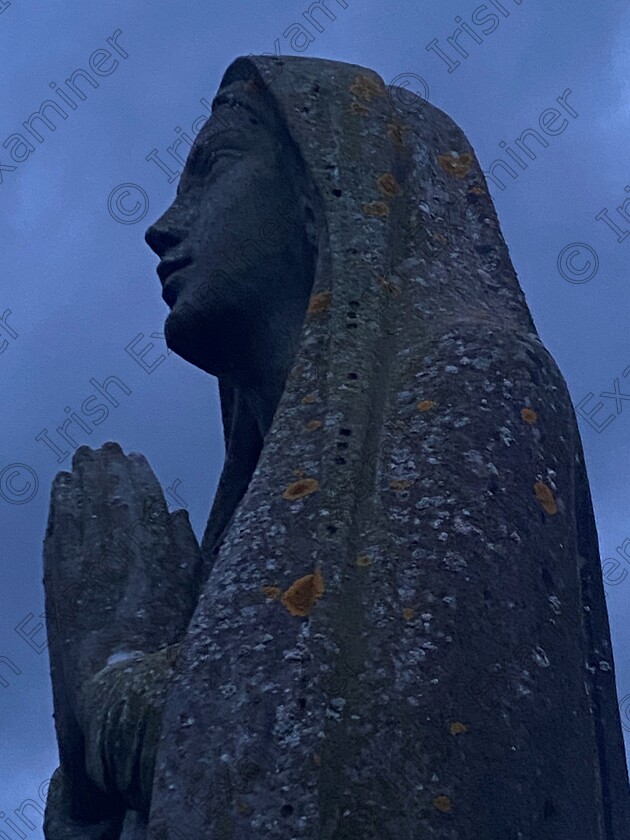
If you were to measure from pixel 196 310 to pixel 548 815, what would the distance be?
2.71m

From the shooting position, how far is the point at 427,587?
495 cm

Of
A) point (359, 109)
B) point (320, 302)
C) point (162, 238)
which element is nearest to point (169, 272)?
point (162, 238)

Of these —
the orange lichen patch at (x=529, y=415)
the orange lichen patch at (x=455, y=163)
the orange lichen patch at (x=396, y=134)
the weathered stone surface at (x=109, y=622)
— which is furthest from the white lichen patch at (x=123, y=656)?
the orange lichen patch at (x=455, y=163)

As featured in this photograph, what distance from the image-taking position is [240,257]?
652cm

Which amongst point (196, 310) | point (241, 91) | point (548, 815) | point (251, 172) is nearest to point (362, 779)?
point (548, 815)

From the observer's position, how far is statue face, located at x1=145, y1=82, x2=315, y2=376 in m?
6.50

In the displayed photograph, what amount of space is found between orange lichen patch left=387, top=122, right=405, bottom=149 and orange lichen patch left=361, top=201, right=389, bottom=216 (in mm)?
467

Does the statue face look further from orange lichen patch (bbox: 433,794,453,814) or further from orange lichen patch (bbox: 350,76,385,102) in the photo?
orange lichen patch (bbox: 433,794,453,814)

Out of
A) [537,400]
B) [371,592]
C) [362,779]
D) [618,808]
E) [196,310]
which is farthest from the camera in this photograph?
[196,310]

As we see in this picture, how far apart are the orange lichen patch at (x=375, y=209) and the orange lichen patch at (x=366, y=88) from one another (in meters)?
0.69

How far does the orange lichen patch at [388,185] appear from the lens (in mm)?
6344

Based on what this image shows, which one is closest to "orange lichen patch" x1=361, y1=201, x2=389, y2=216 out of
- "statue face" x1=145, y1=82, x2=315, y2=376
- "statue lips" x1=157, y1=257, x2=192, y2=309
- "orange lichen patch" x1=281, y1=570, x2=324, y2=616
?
"statue face" x1=145, y1=82, x2=315, y2=376

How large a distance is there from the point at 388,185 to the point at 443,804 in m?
2.80

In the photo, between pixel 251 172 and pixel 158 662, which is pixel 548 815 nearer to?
pixel 158 662
